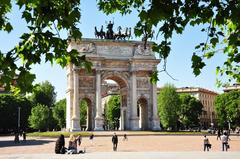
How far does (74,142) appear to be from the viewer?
25.1 m

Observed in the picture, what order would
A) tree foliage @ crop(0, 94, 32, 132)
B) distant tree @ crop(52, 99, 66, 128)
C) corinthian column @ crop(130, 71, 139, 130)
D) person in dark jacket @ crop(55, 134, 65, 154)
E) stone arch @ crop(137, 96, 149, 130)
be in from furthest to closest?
1. distant tree @ crop(52, 99, 66, 128)
2. tree foliage @ crop(0, 94, 32, 132)
3. stone arch @ crop(137, 96, 149, 130)
4. corinthian column @ crop(130, 71, 139, 130)
5. person in dark jacket @ crop(55, 134, 65, 154)

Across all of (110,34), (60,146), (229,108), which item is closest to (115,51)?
(110,34)

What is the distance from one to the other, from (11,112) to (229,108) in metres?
52.2

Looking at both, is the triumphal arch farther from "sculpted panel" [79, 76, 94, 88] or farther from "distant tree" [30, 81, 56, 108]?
"distant tree" [30, 81, 56, 108]

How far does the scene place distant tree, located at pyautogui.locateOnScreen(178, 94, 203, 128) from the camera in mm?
108125

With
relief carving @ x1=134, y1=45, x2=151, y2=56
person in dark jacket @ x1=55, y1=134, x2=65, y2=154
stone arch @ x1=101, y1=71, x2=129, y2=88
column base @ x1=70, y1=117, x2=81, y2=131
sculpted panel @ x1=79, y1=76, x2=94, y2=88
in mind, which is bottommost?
person in dark jacket @ x1=55, y1=134, x2=65, y2=154

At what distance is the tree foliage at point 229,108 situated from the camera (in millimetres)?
93188

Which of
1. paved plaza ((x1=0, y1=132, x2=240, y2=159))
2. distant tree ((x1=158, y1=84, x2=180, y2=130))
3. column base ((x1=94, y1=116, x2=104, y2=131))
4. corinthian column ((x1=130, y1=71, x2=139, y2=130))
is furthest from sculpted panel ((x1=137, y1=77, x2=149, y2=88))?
paved plaza ((x1=0, y1=132, x2=240, y2=159))

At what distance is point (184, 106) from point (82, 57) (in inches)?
4045

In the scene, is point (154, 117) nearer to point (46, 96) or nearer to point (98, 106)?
point (98, 106)

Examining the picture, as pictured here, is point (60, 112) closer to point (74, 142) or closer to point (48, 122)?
point (48, 122)

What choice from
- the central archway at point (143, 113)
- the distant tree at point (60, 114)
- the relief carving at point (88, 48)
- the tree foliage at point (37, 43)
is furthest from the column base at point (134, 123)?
the tree foliage at point (37, 43)

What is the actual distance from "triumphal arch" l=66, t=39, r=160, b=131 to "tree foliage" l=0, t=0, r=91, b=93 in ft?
195

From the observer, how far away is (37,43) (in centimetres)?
723
